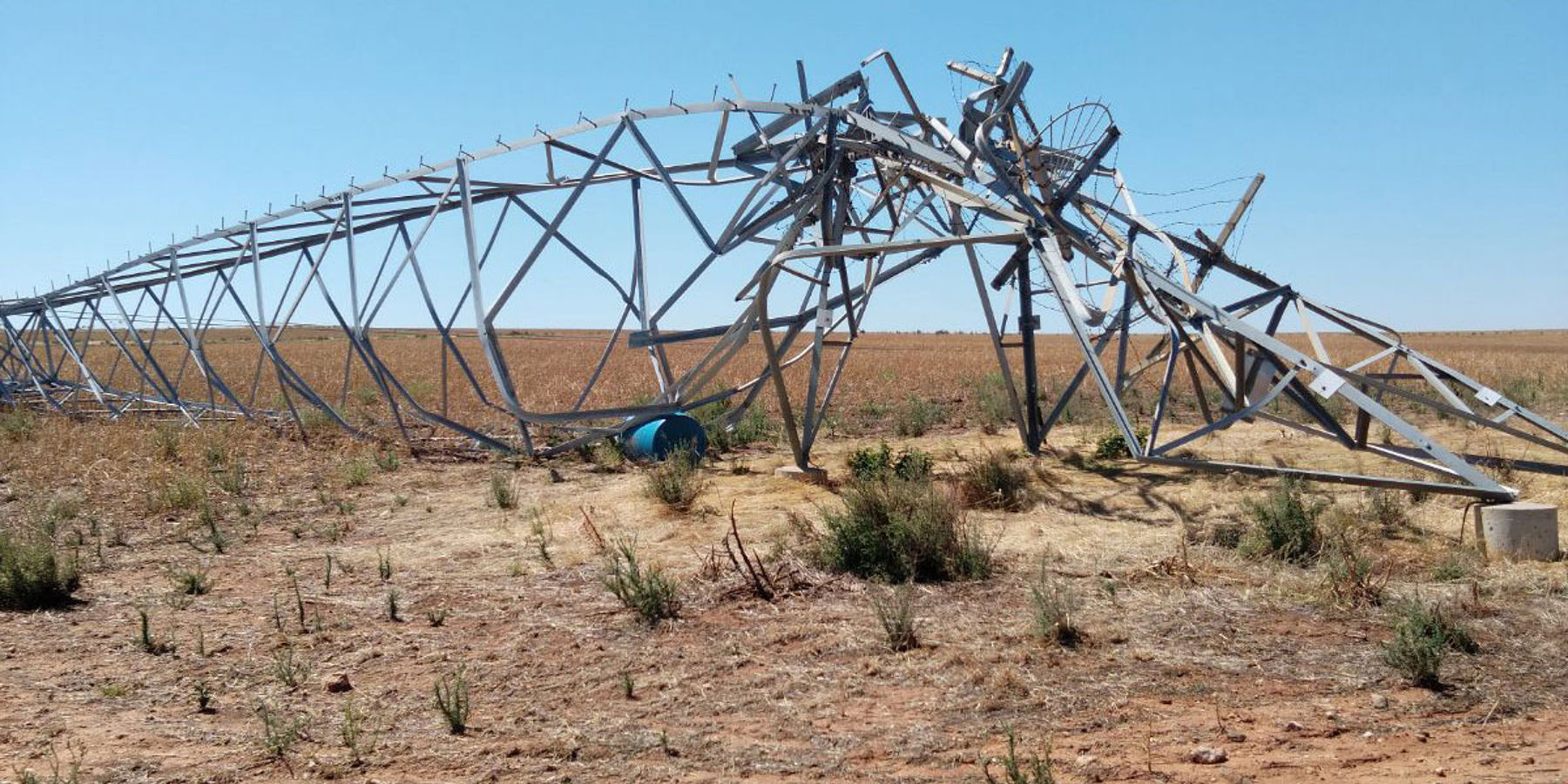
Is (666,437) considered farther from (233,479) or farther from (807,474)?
(233,479)

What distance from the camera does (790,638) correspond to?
22.5ft

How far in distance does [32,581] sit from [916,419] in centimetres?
1251

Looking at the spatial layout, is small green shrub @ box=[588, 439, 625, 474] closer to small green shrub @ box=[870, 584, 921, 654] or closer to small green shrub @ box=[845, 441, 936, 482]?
small green shrub @ box=[845, 441, 936, 482]

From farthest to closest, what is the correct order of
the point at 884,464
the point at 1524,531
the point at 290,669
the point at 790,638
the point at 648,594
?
1. the point at 884,464
2. the point at 1524,531
3. the point at 648,594
4. the point at 790,638
5. the point at 290,669

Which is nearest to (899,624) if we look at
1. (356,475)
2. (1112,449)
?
(1112,449)

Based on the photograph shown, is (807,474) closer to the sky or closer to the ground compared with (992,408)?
closer to the ground

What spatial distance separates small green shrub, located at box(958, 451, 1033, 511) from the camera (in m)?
10.8

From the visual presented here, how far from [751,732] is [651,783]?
2.30 feet

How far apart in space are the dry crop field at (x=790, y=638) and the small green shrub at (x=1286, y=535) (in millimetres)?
25

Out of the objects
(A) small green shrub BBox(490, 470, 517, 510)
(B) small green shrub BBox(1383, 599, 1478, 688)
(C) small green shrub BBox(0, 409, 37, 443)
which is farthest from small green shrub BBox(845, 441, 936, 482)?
(C) small green shrub BBox(0, 409, 37, 443)

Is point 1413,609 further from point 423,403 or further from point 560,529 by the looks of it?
point 423,403

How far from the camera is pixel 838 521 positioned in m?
8.59

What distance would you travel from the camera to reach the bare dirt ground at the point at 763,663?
16.5 ft

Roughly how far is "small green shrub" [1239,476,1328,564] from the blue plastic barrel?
25.4ft
